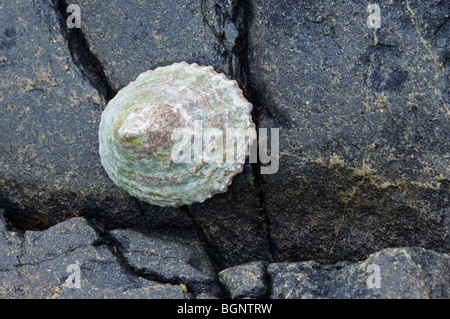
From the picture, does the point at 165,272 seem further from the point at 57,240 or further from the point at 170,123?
the point at 170,123

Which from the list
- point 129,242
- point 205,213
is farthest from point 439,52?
point 129,242

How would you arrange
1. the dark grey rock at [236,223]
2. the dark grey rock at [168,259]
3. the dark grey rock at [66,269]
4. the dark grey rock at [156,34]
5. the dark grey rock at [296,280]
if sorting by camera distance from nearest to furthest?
the dark grey rock at [296,280]
the dark grey rock at [66,269]
the dark grey rock at [168,259]
the dark grey rock at [156,34]
the dark grey rock at [236,223]

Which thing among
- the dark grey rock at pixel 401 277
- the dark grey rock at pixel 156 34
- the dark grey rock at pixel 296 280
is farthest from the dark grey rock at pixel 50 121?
the dark grey rock at pixel 401 277

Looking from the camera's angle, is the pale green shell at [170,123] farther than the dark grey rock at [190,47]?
No

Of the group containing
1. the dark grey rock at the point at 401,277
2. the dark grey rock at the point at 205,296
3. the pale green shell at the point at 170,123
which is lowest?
the dark grey rock at the point at 205,296

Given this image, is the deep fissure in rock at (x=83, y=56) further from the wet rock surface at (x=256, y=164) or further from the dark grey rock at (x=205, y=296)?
the dark grey rock at (x=205, y=296)

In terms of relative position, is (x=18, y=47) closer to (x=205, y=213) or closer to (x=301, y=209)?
(x=205, y=213)
